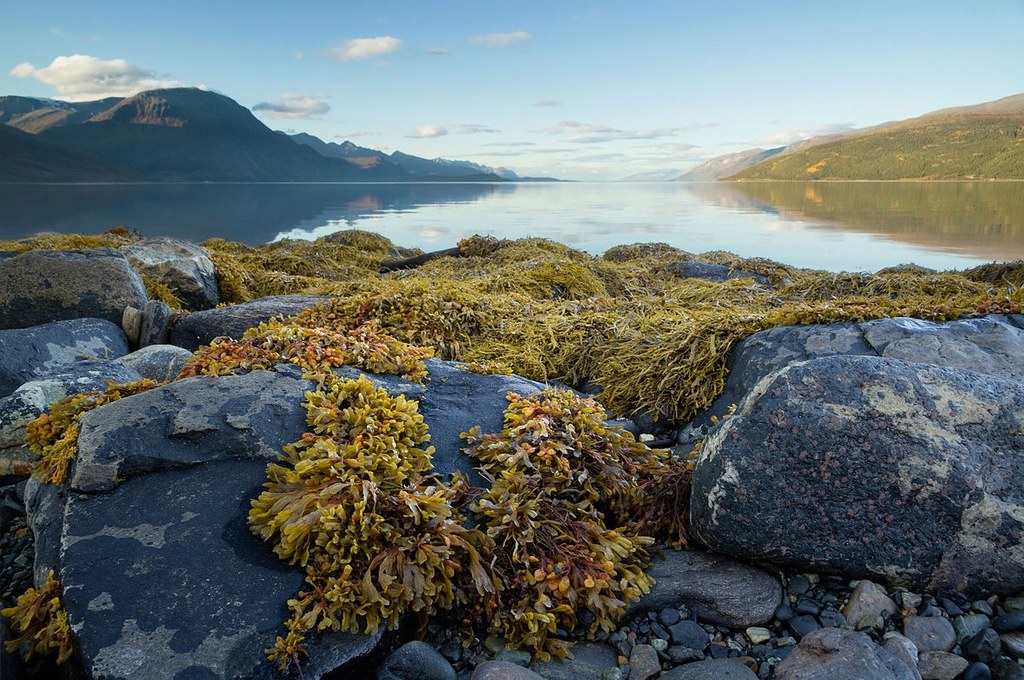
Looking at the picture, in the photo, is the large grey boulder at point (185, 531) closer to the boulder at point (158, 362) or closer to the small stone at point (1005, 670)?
the boulder at point (158, 362)

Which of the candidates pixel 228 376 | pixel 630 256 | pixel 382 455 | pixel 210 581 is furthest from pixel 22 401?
pixel 630 256

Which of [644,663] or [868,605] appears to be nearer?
[644,663]

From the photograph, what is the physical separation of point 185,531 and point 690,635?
2617mm

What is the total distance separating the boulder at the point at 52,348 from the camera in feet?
17.7

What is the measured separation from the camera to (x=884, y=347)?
4.40m

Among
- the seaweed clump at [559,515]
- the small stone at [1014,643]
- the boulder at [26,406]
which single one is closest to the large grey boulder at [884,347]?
the seaweed clump at [559,515]

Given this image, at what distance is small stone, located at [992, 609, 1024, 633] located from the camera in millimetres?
2670

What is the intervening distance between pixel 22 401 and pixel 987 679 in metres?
6.14

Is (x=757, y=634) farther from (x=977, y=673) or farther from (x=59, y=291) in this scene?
(x=59, y=291)

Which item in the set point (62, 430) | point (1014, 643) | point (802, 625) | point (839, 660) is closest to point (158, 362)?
point (62, 430)

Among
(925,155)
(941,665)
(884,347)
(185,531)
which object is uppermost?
(925,155)

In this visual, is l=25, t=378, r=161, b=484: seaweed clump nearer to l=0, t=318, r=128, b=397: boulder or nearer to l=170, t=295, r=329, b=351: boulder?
l=0, t=318, r=128, b=397: boulder

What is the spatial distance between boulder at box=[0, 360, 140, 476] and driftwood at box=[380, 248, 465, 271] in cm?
1014

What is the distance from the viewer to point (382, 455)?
313 centimetres
